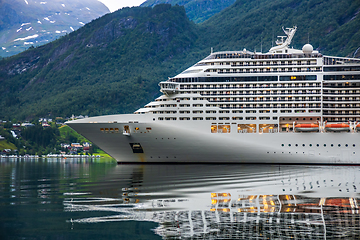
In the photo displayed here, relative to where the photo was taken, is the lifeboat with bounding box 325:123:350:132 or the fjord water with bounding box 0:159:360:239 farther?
the lifeboat with bounding box 325:123:350:132

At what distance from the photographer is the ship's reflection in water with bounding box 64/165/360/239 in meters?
14.9

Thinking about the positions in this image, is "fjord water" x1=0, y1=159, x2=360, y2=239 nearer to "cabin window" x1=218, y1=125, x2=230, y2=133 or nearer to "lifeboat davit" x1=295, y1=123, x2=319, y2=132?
Answer: "lifeboat davit" x1=295, y1=123, x2=319, y2=132

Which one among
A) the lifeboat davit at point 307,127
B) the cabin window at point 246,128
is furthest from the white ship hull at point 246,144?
the cabin window at point 246,128

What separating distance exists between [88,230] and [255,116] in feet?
128

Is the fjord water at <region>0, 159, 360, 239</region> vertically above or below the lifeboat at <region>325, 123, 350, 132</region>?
below

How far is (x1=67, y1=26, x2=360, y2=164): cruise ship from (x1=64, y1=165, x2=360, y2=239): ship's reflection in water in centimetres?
2214

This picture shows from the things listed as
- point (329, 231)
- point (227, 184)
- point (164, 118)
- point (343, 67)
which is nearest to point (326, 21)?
point (343, 67)

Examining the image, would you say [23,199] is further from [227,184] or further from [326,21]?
[326,21]

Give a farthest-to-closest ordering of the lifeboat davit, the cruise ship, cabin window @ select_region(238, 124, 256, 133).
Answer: cabin window @ select_region(238, 124, 256, 133)
the cruise ship
the lifeboat davit

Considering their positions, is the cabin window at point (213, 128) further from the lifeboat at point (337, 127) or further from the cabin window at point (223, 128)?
the lifeboat at point (337, 127)

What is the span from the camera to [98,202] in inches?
817

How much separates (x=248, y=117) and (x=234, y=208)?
34.4m

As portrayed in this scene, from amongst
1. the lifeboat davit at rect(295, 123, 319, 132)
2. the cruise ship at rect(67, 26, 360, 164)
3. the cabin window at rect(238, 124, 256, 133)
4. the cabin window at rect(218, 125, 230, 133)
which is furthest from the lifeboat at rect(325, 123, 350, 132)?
the cabin window at rect(218, 125, 230, 133)

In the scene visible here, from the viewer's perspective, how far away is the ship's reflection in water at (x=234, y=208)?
48.8ft
